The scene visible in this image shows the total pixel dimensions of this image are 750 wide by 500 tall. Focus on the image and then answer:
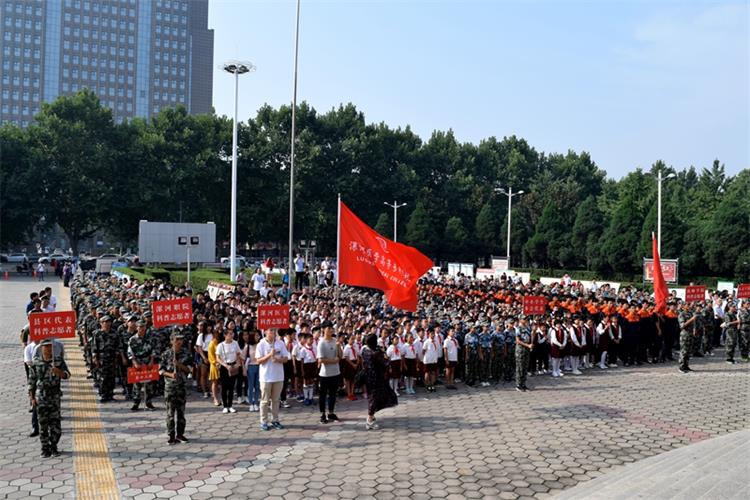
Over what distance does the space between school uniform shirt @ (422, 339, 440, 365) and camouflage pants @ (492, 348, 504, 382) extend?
168 cm

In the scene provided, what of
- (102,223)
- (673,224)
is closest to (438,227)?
(673,224)

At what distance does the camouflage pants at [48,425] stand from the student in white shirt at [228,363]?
2834 mm

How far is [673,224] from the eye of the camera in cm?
3962

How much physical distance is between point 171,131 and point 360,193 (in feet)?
60.3

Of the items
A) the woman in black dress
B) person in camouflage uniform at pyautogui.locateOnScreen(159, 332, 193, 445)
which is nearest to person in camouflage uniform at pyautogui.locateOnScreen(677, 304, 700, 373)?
the woman in black dress

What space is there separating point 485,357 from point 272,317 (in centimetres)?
519

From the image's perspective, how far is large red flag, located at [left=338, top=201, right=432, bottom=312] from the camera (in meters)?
13.0

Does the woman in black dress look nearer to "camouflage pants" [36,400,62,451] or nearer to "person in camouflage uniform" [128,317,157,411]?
"person in camouflage uniform" [128,317,157,411]

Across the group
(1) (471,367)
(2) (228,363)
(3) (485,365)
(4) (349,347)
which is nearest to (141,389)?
(2) (228,363)

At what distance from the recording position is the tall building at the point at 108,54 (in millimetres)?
112438

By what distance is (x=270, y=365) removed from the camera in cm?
945

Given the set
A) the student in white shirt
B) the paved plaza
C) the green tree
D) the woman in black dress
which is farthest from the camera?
the green tree

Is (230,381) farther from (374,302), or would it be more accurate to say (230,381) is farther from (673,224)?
(673,224)

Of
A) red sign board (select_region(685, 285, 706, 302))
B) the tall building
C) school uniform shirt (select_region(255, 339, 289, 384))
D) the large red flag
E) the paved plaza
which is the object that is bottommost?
the paved plaza
